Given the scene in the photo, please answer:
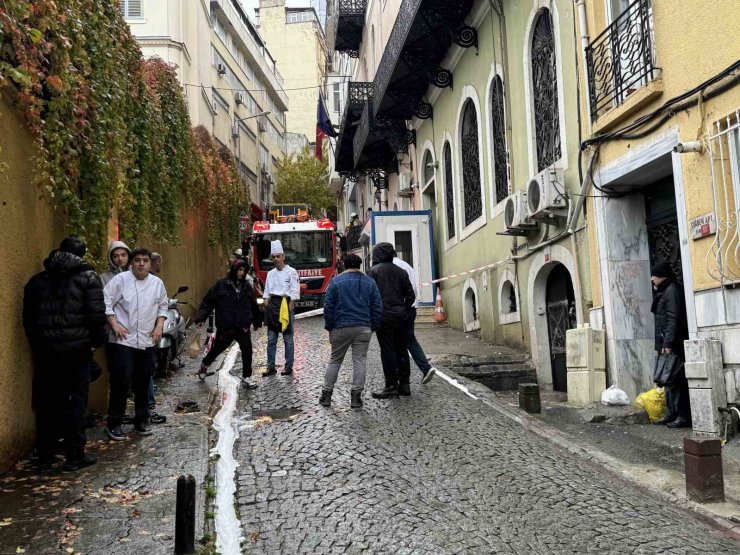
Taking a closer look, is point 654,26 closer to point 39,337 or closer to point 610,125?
point 610,125

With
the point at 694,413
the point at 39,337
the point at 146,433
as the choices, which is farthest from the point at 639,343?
the point at 39,337

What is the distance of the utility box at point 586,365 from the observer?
9000mm

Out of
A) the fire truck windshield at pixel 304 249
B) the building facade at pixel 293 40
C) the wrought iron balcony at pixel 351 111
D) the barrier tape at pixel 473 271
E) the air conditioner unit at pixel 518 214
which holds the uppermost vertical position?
the building facade at pixel 293 40

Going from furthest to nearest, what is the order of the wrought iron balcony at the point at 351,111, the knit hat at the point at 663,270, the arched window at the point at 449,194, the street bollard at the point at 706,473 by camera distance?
the wrought iron balcony at the point at 351,111 < the arched window at the point at 449,194 < the knit hat at the point at 663,270 < the street bollard at the point at 706,473

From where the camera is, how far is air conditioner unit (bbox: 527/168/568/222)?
10.2 meters

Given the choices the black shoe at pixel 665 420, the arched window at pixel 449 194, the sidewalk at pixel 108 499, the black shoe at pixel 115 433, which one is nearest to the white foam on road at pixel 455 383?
the black shoe at pixel 665 420

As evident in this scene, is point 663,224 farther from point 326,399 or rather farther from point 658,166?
point 326,399

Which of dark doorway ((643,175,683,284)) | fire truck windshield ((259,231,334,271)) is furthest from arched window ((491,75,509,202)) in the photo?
fire truck windshield ((259,231,334,271))

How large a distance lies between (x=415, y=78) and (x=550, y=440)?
12.6 meters

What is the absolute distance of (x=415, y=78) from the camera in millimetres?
17828

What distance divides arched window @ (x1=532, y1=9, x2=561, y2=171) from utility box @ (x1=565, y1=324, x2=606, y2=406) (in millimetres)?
2983

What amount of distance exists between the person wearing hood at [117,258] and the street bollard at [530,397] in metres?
4.60

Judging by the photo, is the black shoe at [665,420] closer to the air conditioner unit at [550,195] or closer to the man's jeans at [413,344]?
the man's jeans at [413,344]

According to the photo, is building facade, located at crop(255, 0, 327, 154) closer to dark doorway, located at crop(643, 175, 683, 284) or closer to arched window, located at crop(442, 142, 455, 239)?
arched window, located at crop(442, 142, 455, 239)
